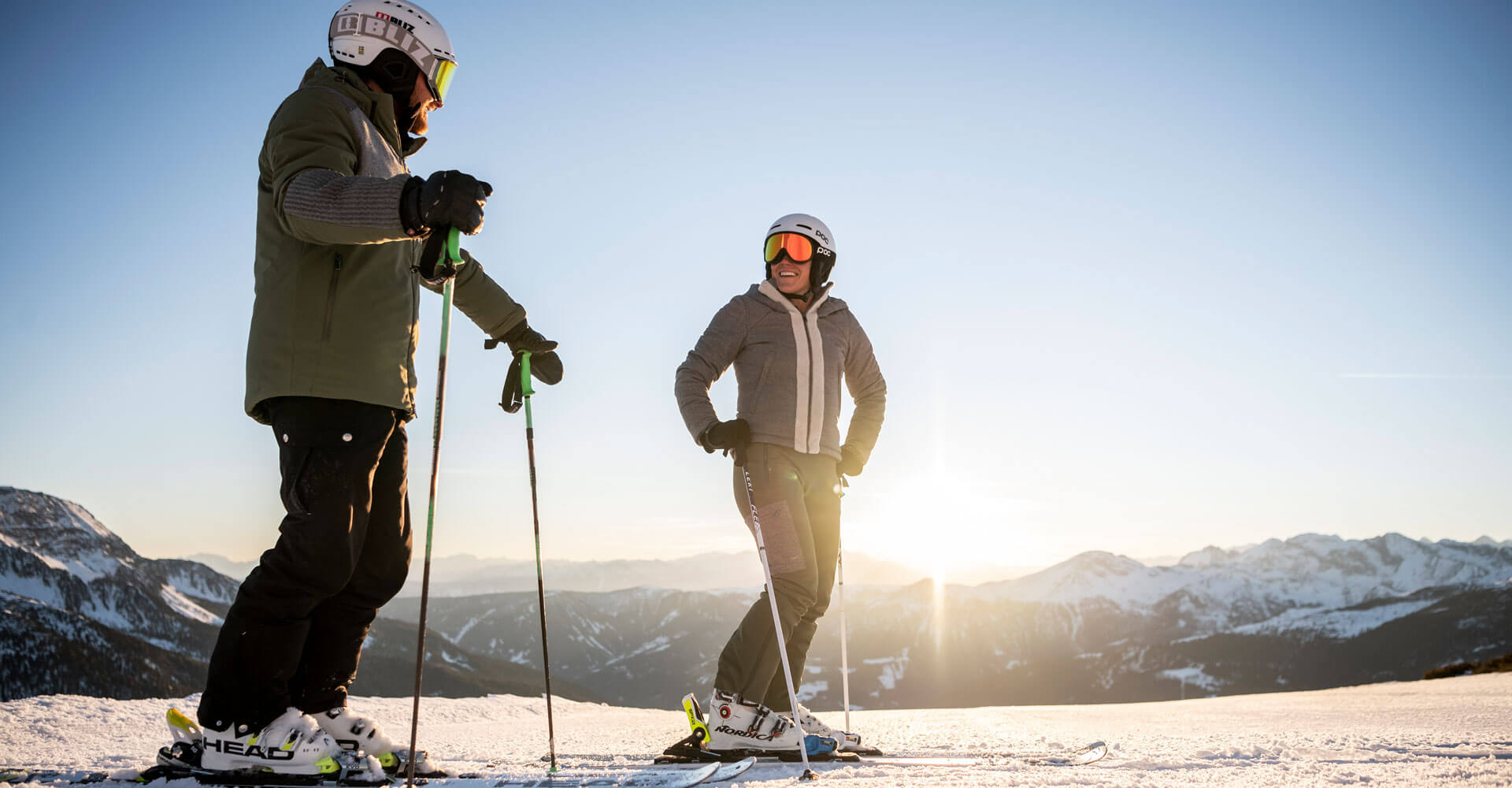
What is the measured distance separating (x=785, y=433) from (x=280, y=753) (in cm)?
258

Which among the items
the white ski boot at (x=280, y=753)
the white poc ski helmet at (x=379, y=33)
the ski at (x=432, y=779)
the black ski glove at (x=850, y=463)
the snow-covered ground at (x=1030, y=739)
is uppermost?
the white poc ski helmet at (x=379, y=33)

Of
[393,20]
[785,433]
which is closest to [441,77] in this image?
[393,20]

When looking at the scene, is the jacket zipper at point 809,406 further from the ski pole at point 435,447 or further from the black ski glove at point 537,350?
the ski pole at point 435,447

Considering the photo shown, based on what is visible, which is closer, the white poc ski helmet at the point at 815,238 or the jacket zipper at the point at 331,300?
the jacket zipper at the point at 331,300

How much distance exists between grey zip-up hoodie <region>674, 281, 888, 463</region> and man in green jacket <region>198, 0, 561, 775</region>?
163 centimetres

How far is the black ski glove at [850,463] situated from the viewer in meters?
5.00

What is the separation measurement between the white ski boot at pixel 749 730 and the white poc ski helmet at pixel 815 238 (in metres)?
2.29

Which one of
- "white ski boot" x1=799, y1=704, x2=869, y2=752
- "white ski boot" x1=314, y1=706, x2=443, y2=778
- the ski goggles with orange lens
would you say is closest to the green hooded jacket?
"white ski boot" x1=314, y1=706, x2=443, y2=778

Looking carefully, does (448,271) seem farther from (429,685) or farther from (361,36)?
(429,685)

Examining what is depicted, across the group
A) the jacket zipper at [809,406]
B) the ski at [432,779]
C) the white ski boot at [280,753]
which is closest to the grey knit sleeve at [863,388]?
the jacket zipper at [809,406]

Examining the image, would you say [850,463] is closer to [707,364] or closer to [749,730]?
[707,364]

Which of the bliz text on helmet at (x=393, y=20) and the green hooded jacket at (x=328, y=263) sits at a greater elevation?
the bliz text on helmet at (x=393, y=20)

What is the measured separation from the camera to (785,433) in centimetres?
455

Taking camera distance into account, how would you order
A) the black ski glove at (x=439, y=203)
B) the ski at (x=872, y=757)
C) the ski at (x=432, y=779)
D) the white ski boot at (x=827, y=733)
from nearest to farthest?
the black ski glove at (x=439, y=203), the ski at (x=432, y=779), the ski at (x=872, y=757), the white ski boot at (x=827, y=733)
